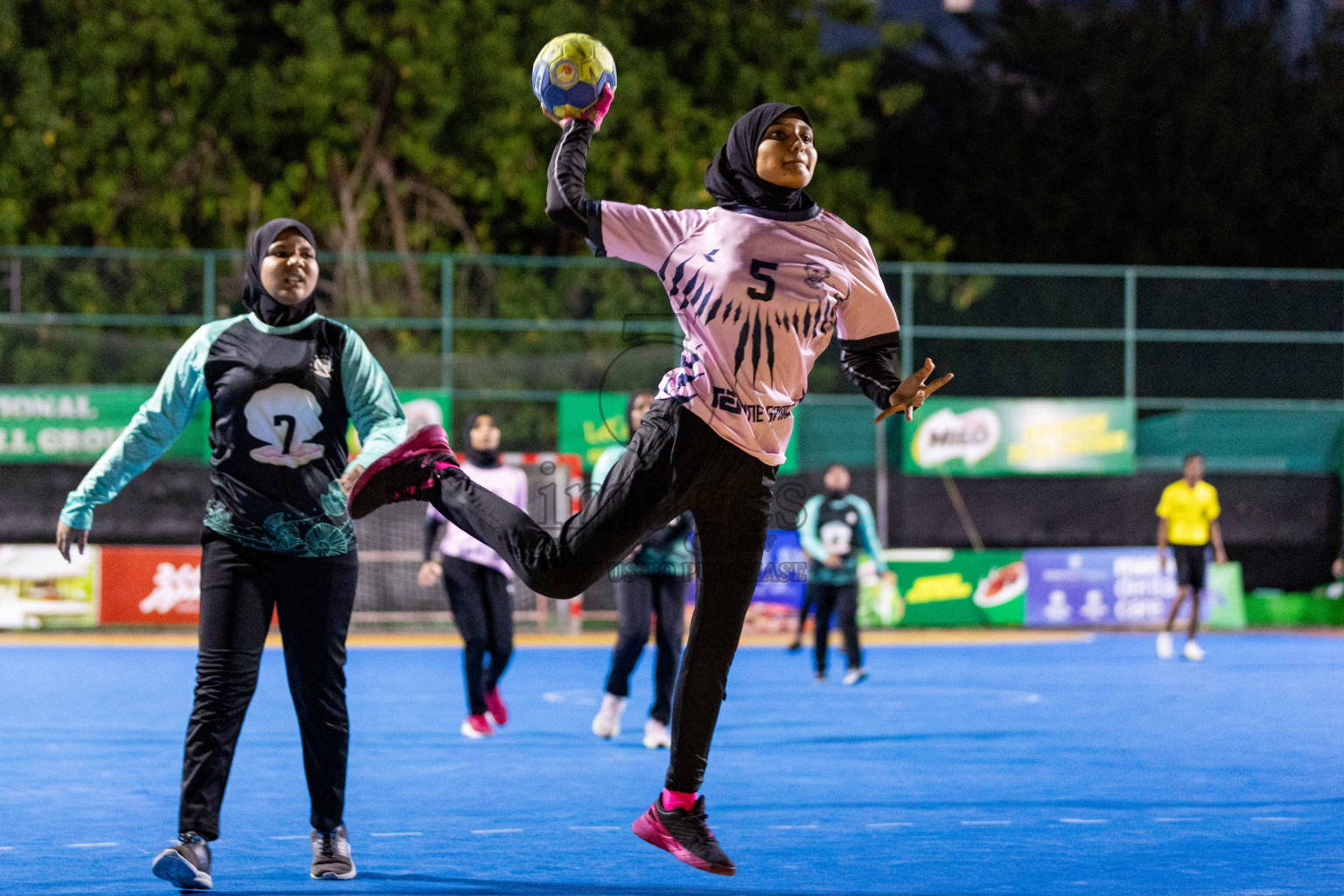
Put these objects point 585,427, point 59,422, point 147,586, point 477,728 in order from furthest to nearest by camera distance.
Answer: point 585,427 < point 59,422 < point 147,586 < point 477,728

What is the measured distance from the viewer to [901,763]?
31.7 ft

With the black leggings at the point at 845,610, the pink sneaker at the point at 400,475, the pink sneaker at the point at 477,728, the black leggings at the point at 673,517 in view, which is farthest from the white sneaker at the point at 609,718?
the black leggings at the point at 673,517

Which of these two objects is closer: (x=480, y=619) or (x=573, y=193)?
(x=573, y=193)

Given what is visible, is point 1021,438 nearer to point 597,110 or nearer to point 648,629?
point 648,629

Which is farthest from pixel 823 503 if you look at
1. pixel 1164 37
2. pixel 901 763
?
Result: pixel 1164 37

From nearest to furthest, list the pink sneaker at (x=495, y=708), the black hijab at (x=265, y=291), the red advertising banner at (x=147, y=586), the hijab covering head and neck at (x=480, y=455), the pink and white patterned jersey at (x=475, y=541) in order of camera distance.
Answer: the black hijab at (x=265, y=291) < the pink and white patterned jersey at (x=475, y=541) < the pink sneaker at (x=495, y=708) < the hijab covering head and neck at (x=480, y=455) < the red advertising banner at (x=147, y=586)

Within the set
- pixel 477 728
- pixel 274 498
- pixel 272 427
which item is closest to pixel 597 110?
pixel 272 427

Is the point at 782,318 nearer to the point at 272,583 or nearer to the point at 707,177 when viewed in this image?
the point at 707,177

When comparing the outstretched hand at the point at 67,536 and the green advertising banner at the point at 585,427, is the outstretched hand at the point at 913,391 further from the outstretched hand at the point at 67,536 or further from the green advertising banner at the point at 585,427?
the green advertising banner at the point at 585,427

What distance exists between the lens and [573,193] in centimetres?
540

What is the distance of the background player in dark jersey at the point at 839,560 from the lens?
15.0 metres

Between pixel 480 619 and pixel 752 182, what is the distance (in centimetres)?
587

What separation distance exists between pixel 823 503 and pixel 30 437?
37.3 feet

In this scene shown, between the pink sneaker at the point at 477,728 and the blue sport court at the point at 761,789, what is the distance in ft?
0.53
